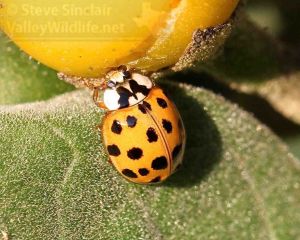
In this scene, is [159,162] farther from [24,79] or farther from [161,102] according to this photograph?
[24,79]

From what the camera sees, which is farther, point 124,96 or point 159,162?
point 124,96

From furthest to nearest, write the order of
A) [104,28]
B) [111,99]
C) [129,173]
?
1. [111,99]
2. [129,173]
3. [104,28]

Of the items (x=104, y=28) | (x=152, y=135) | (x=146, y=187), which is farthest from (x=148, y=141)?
(x=104, y=28)

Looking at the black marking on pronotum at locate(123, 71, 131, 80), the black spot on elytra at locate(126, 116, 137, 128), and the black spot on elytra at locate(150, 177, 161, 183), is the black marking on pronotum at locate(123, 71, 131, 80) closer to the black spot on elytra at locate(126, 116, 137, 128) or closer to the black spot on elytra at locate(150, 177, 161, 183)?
the black spot on elytra at locate(126, 116, 137, 128)

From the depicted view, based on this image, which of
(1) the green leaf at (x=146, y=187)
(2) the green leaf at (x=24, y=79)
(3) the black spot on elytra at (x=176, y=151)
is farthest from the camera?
(2) the green leaf at (x=24, y=79)

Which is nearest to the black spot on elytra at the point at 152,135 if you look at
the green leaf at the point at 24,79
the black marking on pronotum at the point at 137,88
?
the black marking on pronotum at the point at 137,88

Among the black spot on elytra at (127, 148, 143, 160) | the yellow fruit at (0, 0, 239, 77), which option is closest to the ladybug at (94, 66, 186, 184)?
the black spot on elytra at (127, 148, 143, 160)

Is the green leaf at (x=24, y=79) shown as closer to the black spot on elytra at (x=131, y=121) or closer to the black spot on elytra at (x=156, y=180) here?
the black spot on elytra at (x=131, y=121)
